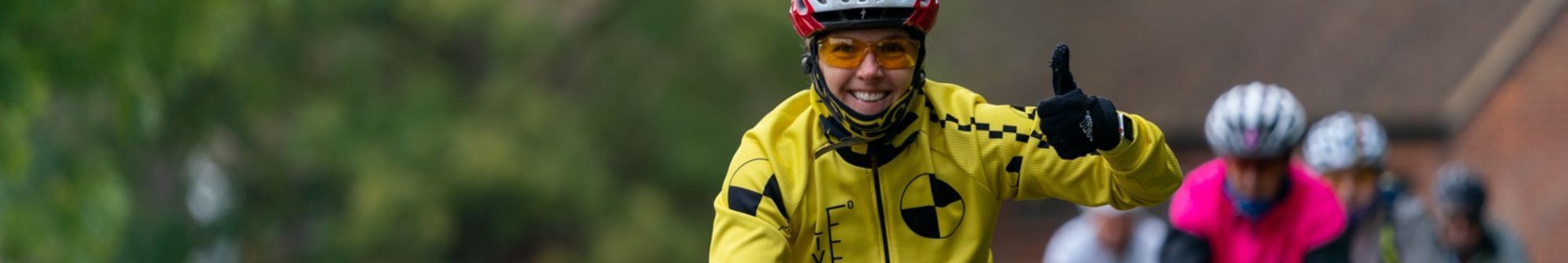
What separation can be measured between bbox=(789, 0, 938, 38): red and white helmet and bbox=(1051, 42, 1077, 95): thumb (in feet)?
1.66

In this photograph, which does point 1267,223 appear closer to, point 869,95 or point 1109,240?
point 869,95

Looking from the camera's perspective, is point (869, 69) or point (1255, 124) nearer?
point (869, 69)

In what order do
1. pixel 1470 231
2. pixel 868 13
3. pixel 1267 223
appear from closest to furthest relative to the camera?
1. pixel 868 13
2. pixel 1267 223
3. pixel 1470 231

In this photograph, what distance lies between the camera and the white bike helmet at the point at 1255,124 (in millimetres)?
8234

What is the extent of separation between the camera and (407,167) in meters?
22.0

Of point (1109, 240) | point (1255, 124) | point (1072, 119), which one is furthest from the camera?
point (1109, 240)

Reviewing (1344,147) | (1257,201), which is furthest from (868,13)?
(1344,147)

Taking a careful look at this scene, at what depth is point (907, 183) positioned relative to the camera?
599 cm

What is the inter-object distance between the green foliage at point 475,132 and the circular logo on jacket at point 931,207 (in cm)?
1493

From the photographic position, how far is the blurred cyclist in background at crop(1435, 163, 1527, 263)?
436 inches

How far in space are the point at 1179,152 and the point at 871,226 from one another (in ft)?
66.2

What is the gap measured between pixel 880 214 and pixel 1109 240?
631cm

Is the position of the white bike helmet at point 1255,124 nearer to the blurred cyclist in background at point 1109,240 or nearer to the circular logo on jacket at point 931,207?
the circular logo on jacket at point 931,207

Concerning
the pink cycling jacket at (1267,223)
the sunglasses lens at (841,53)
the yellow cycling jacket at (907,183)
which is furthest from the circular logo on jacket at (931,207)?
the pink cycling jacket at (1267,223)
